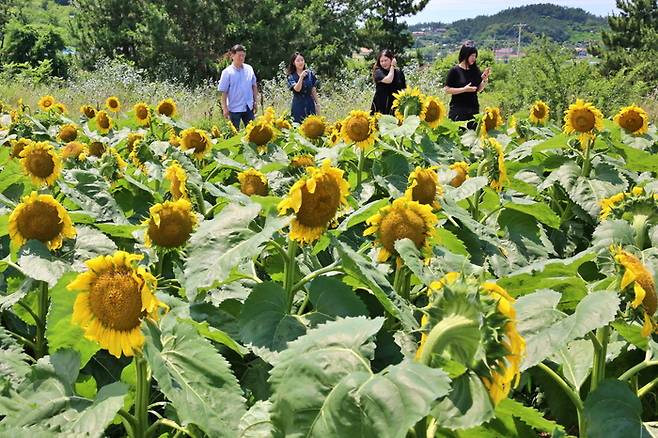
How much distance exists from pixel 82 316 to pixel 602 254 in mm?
1243

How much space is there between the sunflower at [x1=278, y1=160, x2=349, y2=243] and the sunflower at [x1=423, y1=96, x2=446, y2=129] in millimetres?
2658

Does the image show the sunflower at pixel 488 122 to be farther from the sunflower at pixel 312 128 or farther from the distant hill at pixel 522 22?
the distant hill at pixel 522 22

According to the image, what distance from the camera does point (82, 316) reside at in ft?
4.60

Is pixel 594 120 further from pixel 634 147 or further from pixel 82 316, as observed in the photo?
pixel 82 316

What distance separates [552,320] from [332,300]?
1.58 feet

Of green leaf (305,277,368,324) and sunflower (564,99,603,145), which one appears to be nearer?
green leaf (305,277,368,324)

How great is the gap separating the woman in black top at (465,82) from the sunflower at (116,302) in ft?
17.7

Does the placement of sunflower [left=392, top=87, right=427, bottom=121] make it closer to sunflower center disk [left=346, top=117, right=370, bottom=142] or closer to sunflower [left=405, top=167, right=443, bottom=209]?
sunflower center disk [left=346, top=117, right=370, bottom=142]

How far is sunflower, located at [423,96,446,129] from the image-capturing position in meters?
4.30

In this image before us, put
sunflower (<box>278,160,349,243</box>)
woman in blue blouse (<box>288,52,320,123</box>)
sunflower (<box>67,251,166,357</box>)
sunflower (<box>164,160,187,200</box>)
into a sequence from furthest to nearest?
woman in blue blouse (<box>288,52,320,123</box>), sunflower (<box>164,160,187,200</box>), sunflower (<box>278,160,349,243</box>), sunflower (<box>67,251,166,357</box>)

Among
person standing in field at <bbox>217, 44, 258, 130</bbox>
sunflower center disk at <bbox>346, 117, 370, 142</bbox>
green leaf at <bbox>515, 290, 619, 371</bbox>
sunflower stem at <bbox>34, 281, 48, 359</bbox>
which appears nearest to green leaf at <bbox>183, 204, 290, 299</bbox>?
sunflower stem at <bbox>34, 281, 48, 359</bbox>

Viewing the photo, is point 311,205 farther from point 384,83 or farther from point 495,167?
point 384,83

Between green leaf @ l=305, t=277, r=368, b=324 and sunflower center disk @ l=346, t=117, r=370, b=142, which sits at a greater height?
sunflower center disk @ l=346, t=117, r=370, b=142

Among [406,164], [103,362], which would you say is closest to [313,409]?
[103,362]
